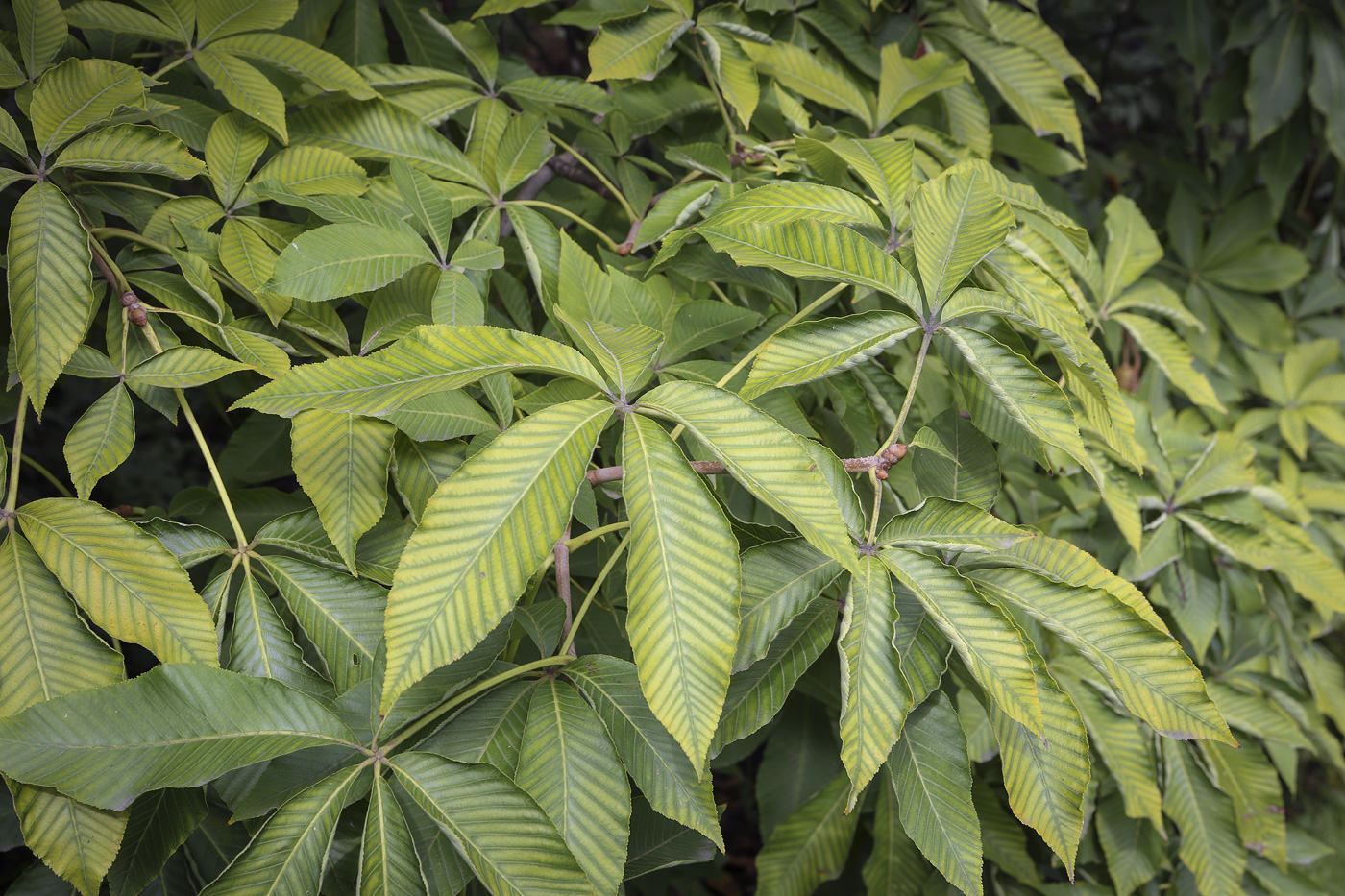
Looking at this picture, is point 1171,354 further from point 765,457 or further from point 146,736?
point 146,736

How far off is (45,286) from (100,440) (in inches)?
4.9

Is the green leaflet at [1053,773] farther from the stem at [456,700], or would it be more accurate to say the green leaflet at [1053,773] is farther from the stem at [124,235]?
the stem at [124,235]

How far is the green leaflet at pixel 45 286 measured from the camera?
62cm

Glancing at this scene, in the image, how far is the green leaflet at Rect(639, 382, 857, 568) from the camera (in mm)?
509

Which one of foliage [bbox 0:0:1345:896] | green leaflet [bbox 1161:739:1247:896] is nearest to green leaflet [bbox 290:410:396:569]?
foliage [bbox 0:0:1345:896]

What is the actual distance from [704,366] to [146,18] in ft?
2.22

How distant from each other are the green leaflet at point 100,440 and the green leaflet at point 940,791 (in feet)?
2.18

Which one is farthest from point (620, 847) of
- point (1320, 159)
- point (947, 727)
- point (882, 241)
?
point (1320, 159)

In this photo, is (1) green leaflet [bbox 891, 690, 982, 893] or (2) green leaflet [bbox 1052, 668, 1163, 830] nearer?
(1) green leaflet [bbox 891, 690, 982, 893]

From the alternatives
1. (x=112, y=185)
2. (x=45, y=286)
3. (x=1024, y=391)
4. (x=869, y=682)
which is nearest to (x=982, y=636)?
(x=869, y=682)

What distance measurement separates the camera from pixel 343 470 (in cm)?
65

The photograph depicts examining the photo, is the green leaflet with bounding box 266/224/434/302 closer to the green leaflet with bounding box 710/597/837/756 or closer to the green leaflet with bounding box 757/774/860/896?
the green leaflet with bounding box 710/597/837/756

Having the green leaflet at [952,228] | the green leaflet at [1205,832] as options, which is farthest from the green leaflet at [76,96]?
the green leaflet at [1205,832]

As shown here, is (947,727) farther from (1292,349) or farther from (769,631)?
(1292,349)
